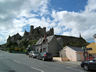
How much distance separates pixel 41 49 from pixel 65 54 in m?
13.5

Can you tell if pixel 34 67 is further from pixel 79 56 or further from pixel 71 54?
pixel 71 54

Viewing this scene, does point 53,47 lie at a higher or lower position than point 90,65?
higher

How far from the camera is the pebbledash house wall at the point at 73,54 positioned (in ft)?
78.5

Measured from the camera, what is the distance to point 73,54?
2475 cm

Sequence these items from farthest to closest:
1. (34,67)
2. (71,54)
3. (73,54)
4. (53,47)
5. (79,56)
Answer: (53,47) → (71,54) → (73,54) → (79,56) → (34,67)

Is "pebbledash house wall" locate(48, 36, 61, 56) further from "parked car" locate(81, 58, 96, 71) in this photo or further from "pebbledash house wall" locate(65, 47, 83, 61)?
"parked car" locate(81, 58, 96, 71)

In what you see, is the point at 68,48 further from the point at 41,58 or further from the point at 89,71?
the point at 89,71

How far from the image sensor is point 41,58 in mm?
24156

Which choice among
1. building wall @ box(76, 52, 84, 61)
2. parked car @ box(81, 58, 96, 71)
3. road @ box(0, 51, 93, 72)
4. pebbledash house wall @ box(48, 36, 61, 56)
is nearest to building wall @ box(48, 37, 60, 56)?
pebbledash house wall @ box(48, 36, 61, 56)

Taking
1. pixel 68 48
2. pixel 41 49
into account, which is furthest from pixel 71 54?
pixel 41 49

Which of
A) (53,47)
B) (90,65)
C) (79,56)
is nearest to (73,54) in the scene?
(79,56)

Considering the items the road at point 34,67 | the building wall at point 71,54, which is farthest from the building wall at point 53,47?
the road at point 34,67

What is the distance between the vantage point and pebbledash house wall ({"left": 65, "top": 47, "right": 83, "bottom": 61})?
23.9m


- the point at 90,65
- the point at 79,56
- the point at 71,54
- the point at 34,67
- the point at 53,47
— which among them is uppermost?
the point at 53,47
